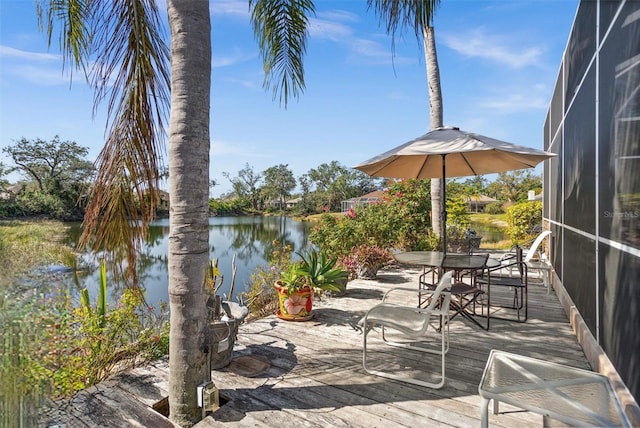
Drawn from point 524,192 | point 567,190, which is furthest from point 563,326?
point 524,192

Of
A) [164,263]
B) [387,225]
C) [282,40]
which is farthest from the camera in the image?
[164,263]

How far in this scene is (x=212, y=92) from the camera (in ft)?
7.50

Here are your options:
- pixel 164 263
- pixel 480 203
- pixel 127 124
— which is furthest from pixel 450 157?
pixel 480 203

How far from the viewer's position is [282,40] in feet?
12.9

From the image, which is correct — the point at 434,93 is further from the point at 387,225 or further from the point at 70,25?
the point at 70,25

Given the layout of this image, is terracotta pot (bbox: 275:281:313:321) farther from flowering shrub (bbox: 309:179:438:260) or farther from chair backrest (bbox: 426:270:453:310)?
flowering shrub (bbox: 309:179:438:260)

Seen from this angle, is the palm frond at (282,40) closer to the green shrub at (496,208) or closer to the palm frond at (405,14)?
the palm frond at (405,14)

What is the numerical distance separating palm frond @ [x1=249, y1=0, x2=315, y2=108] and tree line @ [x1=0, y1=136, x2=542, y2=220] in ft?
6.01

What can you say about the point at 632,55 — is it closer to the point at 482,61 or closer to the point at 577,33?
the point at 577,33

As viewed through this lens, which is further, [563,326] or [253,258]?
[253,258]

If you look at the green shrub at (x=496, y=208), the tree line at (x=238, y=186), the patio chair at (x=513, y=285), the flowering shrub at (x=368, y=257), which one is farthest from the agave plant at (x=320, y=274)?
the green shrub at (x=496, y=208)

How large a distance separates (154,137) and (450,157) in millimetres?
3860

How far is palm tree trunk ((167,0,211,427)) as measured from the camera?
6.79 ft

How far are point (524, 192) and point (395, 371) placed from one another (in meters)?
40.4
